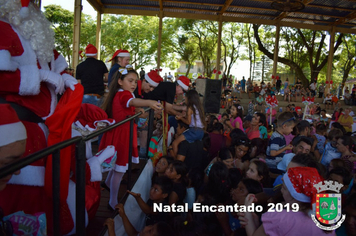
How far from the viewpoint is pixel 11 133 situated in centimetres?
115

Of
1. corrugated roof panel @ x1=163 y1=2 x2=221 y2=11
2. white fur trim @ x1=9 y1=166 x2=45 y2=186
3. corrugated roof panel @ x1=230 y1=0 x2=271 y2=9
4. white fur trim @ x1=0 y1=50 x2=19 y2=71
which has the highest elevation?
corrugated roof panel @ x1=230 y1=0 x2=271 y2=9

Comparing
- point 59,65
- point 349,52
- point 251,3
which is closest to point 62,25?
point 251,3

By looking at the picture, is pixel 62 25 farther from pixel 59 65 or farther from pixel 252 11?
pixel 59 65

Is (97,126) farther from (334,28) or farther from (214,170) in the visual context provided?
(334,28)

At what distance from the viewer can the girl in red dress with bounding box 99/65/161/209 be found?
2.52m

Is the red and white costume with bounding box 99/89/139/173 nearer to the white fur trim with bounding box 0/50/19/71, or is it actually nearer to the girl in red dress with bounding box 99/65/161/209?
the girl in red dress with bounding box 99/65/161/209

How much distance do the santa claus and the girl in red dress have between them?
0.91 metres

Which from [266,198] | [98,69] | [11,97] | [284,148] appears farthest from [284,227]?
[98,69]

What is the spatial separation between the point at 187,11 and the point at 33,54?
574 inches

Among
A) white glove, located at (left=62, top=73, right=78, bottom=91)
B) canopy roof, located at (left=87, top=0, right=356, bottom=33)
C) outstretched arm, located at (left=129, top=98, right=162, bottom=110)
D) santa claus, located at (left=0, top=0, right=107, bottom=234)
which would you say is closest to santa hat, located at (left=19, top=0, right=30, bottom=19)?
santa claus, located at (left=0, top=0, right=107, bottom=234)

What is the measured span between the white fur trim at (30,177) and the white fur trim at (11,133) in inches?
11.2

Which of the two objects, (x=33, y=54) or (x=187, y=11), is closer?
(x=33, y=54)

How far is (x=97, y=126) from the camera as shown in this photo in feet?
7.33

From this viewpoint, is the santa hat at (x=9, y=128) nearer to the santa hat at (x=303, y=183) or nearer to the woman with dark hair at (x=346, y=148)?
the santa hat at (x=303, y=183)
